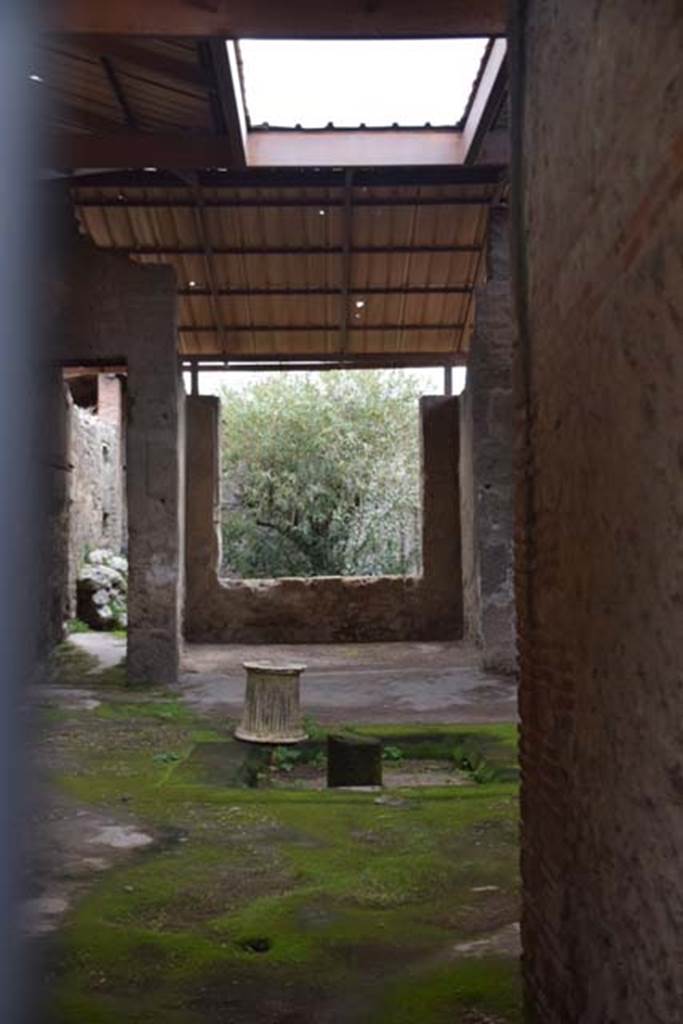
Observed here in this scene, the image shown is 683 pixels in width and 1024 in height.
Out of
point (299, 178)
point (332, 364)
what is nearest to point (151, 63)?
point (299, 178)

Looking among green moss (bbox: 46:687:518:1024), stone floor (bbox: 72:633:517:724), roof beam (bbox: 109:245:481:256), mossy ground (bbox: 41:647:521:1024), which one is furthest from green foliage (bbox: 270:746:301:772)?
roof beam (bbox: 109:245:481:256)

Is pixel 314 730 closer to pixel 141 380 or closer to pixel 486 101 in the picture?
pixel 141 380

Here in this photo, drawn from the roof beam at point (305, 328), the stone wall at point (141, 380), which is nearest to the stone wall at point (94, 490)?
the roof beam at point (305, 328)

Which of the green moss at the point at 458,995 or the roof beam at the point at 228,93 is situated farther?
the roof beam at the point at 228,93

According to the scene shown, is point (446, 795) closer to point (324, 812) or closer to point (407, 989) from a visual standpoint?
point (324, 812)

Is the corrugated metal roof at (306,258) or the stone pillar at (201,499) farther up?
the corrugated metal roof at (306,258)

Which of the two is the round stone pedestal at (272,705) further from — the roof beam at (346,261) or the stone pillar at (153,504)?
the roof beam at (346,261)

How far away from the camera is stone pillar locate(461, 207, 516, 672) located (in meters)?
11.5

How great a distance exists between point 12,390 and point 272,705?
21.2ft

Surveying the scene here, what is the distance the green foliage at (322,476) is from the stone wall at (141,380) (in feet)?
38.8

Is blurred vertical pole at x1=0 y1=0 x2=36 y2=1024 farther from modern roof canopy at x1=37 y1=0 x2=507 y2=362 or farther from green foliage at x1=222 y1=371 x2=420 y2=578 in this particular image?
green foliage at x1=222 y1=371 x2=420 y2=578

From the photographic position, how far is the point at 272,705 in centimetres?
771

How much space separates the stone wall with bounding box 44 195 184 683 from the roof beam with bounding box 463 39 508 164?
3429mm

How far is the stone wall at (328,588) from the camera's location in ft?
49.6
